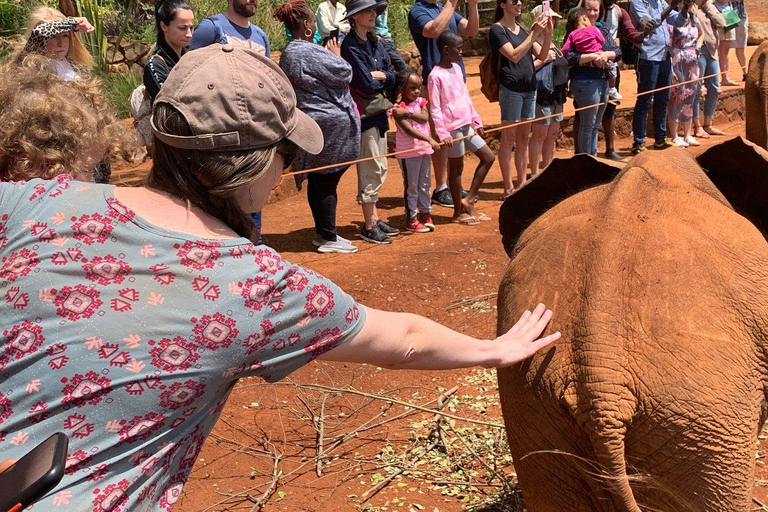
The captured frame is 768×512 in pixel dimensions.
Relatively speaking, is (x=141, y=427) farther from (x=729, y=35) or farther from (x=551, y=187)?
(x=729, y=35)

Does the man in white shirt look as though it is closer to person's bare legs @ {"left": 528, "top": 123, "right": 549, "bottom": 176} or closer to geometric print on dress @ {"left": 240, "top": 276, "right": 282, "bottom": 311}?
person's bare legs @ {"left": 528, "top": 123, "right": 549, "bottom": 176}

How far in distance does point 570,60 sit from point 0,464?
378 inches

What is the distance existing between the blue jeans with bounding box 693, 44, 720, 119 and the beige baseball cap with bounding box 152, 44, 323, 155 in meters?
11.9

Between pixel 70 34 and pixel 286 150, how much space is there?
4.68 metres

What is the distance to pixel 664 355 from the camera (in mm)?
2400

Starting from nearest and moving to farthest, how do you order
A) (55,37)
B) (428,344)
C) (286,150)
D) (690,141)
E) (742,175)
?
(286,150) < (428,344) < (742,175) < (55,37) < (690,141)

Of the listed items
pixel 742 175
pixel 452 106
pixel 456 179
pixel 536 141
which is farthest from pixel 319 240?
pixel 742 175

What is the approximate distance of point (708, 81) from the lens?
13.1 meters

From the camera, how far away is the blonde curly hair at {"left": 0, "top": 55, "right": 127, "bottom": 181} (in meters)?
2.82

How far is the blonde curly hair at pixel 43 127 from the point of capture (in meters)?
2.82

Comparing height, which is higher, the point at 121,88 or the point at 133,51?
the point at 133,51

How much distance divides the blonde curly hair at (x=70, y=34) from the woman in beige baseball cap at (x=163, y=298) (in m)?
4.07

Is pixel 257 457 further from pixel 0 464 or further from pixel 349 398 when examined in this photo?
pixel 0 464

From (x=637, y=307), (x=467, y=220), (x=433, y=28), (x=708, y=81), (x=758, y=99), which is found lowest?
(x=467, y=220)
